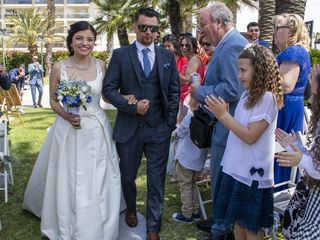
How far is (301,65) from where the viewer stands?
3.99m

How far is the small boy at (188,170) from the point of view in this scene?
425 cm

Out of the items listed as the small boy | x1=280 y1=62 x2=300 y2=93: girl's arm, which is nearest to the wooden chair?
the small boy

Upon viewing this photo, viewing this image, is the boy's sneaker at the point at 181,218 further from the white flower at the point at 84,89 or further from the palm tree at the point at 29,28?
the palm tree at the point at 29,28

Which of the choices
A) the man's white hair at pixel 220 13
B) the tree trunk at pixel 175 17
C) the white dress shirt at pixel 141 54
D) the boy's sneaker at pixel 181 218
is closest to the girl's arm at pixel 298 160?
the man's white hair at pixel 220 13

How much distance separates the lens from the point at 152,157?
154 inches

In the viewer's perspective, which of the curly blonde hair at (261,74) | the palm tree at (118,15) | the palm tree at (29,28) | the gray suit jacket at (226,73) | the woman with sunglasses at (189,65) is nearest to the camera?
the curly blonde hair at (261,74)

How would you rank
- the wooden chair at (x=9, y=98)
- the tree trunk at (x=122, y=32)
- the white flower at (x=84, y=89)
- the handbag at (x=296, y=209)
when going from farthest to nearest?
the tree trunk at (x=122, y=32) → the wooden chair at (x=9, y=98) → the white flower at (x=84, y=89) → the handbag at (x=296, y=209)

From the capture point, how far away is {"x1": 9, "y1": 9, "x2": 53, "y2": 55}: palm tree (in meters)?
32.7

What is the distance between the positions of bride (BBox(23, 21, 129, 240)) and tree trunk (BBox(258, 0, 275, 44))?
907 centimetres

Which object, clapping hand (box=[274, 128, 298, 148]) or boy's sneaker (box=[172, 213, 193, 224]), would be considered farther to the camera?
boy's sneaker (box=[172, 213, 193, 224])

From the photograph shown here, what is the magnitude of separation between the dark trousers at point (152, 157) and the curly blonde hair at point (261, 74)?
121 cm

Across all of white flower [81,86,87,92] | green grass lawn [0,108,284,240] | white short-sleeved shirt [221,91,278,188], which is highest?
white flower [81,86,87,92]

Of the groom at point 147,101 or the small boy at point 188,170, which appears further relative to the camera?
the small boy at point 188,170

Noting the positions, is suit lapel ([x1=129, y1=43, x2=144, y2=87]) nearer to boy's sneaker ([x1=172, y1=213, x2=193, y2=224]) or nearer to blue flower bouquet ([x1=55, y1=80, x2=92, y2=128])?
blue flower bouquet ([x1=55, y1=80, x2=92, y2=128])
